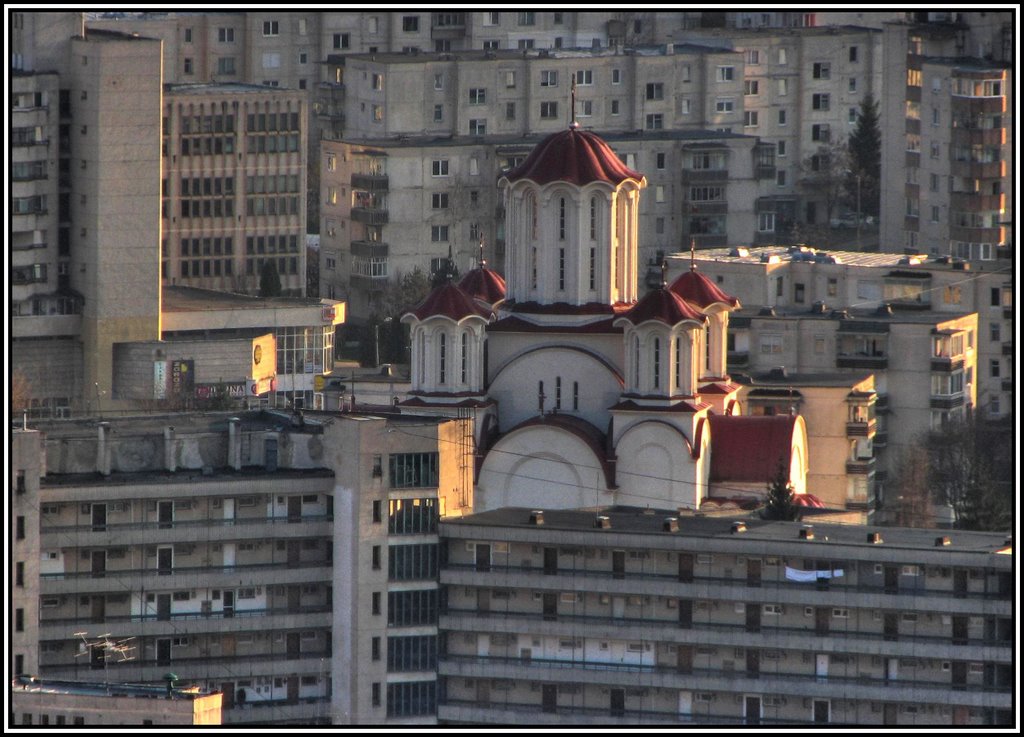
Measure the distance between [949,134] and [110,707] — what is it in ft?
249

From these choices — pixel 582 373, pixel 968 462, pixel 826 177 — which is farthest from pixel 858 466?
pixel 826 177

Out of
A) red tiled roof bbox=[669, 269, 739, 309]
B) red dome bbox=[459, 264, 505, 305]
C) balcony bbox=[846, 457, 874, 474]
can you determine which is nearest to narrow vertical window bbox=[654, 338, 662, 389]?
red tiled roof bbox=[669, 269, 739, 309]

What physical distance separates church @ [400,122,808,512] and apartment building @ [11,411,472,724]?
13476 mm

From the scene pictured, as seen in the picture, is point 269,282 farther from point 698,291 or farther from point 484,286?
point 698,291

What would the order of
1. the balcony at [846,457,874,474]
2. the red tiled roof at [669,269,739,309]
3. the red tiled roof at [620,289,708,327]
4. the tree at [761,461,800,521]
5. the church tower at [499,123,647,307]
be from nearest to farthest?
1. the tree at [761,461,800,521]
2. the red tiled roof at [620,289,708,327]
3. the church tower at [499,123,647,307]
4. the red tiled roof at [669,269,739,309]
5. the balcony at [846,457,874,474]

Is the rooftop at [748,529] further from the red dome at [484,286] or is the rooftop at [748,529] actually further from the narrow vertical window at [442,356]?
the red dome at [484,286]

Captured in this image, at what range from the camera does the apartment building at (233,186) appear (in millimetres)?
167375

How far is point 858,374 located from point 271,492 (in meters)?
36.2

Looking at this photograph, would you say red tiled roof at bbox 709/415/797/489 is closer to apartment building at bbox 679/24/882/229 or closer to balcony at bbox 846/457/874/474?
balcony at bbox 846/457/874/474

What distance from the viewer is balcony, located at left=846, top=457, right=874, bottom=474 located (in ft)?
452

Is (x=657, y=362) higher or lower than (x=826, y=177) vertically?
lower

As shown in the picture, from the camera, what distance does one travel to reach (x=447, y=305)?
12706 centimetres

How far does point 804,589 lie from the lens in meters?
111
